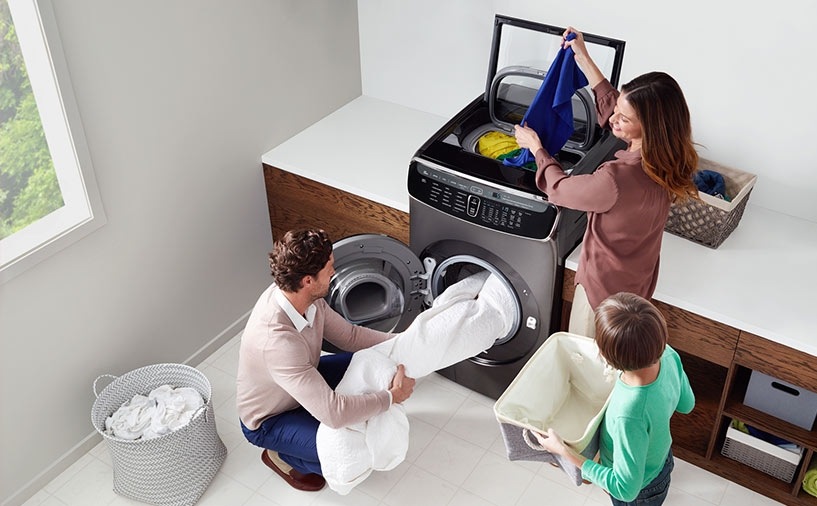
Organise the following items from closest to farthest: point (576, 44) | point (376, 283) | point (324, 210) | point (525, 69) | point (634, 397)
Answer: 1. point (634, 397)
2. point (576, 44)
3. point (525, 69)
4. point (376, 283)
5. point (324, 210)

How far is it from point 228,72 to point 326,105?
562 mm

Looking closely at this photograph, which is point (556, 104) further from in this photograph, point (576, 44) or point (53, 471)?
point (53, 471)

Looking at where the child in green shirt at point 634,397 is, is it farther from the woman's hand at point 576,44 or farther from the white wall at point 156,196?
the white wall at point 156,196

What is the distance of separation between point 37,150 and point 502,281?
1386 millimetres

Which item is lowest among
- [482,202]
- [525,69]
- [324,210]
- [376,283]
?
[376,283]

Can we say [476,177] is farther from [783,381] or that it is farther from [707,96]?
[783,381]

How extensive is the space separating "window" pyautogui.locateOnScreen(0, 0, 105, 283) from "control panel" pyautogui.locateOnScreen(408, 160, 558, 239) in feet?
3.12

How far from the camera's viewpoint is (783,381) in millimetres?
2289

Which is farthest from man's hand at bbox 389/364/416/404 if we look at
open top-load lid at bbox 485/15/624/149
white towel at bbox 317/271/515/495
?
open top-load lid at bbox 485/15/624/149

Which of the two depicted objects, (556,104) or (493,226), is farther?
(493,226)

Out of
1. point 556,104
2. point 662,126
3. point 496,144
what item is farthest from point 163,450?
point 662,126

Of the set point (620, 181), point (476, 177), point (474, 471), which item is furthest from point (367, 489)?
point (620, 181)

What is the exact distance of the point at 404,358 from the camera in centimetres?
242

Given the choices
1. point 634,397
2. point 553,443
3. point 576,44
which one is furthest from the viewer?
point 576,44
